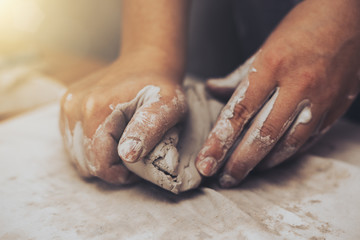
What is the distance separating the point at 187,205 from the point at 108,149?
27cm

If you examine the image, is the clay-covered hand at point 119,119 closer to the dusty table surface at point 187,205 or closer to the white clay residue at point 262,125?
the dusty table surface at point 187,205

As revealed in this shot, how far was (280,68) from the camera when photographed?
34.3 inches

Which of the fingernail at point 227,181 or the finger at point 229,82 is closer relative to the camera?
the fingernail at point 227,181

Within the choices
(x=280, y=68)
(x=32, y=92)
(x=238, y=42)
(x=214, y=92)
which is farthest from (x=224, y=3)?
(x=32, y=92)

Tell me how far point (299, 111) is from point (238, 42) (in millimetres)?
1225

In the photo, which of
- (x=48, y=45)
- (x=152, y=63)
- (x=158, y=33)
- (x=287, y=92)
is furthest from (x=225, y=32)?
(x=48, y=45)

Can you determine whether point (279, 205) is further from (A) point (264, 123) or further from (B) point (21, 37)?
(B) point (21, 37)

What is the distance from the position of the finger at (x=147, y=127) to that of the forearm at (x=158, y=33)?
238mm

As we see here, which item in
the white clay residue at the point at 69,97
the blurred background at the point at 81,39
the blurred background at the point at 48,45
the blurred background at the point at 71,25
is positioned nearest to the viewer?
the white clay residue at the point at 69,97

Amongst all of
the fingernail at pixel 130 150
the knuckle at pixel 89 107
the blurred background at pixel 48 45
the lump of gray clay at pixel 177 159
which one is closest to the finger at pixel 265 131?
the lump of gray clay at pixel 177 159

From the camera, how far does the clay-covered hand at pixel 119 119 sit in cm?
78

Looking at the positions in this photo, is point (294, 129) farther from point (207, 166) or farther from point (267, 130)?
point (207, 166)

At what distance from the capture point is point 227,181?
90 cm

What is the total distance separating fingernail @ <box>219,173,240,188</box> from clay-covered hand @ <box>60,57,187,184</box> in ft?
0.72
